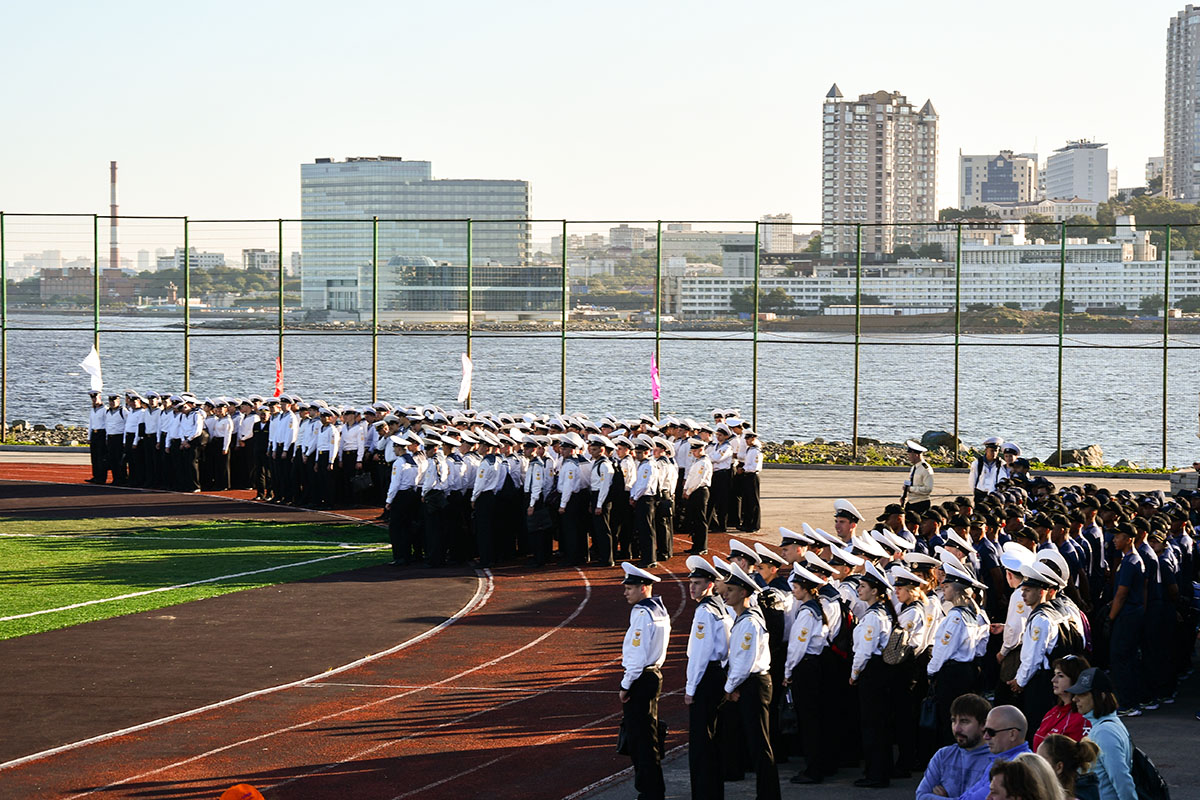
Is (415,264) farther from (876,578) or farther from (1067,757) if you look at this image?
(1067,757)

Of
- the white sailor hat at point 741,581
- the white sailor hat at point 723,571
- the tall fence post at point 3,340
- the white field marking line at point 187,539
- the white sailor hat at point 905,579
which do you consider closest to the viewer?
the white sailor hat at point 741,581

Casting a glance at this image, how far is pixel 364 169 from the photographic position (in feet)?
358

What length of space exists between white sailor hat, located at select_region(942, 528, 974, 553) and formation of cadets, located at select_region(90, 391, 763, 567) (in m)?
7.45

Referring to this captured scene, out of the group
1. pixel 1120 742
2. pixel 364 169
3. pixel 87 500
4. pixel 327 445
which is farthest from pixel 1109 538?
pixel 364 169

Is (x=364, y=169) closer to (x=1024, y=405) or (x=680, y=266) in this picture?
(x=1024, y=405)

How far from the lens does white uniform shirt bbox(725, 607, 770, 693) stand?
10383 millimetres

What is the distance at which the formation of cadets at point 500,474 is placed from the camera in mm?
21094

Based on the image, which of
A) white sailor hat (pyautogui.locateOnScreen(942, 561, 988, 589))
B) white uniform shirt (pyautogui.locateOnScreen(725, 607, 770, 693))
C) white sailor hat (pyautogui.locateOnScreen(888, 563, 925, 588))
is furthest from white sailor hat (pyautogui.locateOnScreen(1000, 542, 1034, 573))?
white uniform shirt (pyautogui.locateOnScreen(725, 607, 770, 693))

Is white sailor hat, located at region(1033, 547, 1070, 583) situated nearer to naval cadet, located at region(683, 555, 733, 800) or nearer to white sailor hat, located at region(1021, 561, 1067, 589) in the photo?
white sailor hat, located at region(1021, 561, 1067, 589)

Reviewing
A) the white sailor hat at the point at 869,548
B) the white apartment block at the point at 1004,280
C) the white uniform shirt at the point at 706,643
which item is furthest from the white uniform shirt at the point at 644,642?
the white apartment block at the point at 1004,280

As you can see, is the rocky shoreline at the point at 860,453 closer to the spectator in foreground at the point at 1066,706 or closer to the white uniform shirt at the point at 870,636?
the white uniform shirt at the point at 870,636

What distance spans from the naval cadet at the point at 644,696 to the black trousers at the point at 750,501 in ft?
45.6

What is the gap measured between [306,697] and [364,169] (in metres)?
98.8

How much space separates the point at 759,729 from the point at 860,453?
97.6ft
